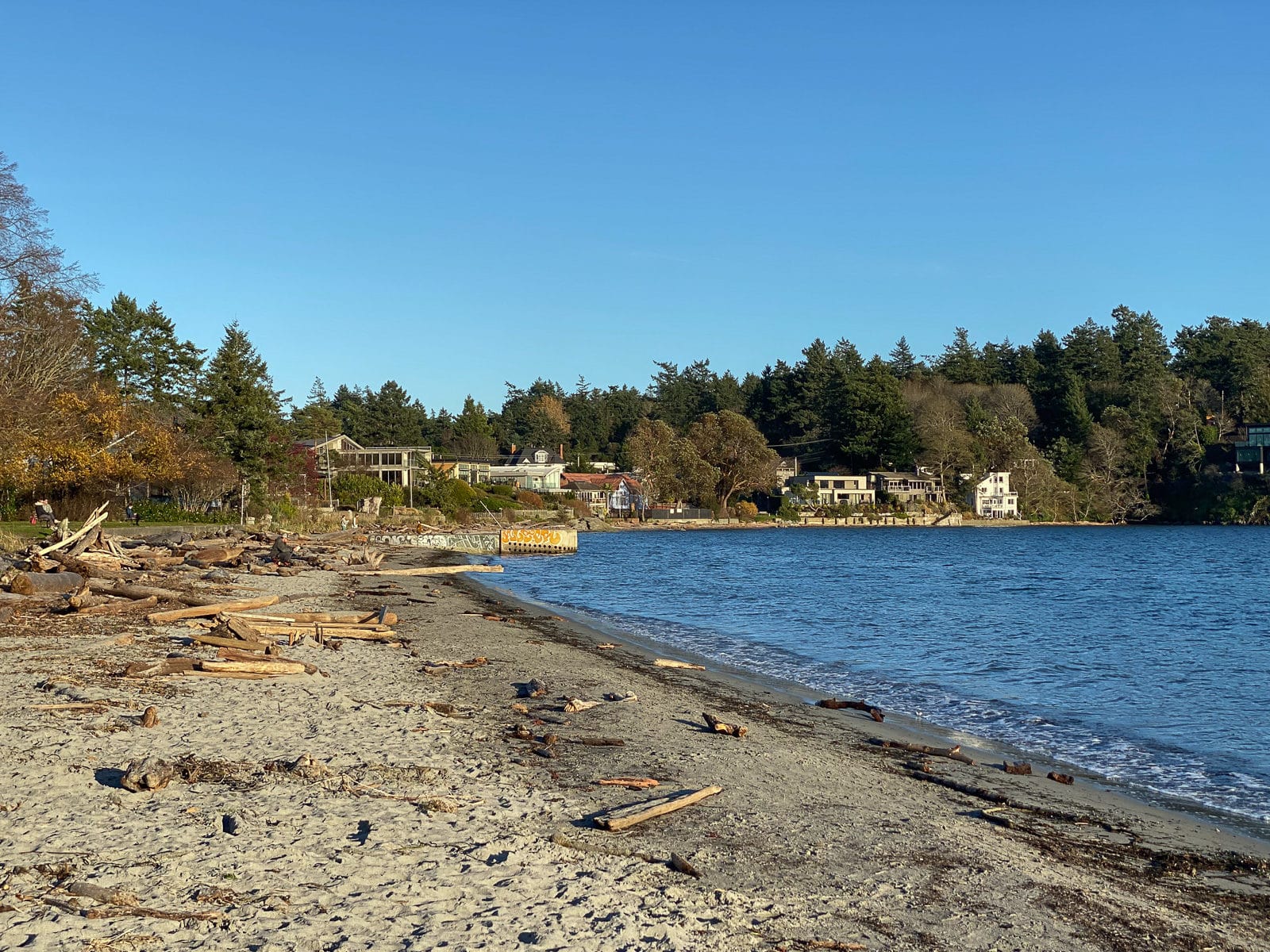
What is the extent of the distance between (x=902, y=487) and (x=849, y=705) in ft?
403

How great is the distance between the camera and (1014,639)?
25828mm

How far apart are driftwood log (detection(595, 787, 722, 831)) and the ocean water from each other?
5.26 m

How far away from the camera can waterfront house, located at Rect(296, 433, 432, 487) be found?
282 feet

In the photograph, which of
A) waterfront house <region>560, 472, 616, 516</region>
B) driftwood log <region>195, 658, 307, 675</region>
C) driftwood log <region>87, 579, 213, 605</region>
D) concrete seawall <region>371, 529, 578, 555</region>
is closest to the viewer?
driftwood log <region>195, 658, 307, 675</region>

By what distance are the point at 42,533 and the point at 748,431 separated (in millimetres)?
91385

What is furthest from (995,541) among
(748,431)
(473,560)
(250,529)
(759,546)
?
(250,529)

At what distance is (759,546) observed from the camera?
270 ft

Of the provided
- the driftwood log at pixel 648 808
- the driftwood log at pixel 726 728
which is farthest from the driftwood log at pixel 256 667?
the driftwood log at pixel 648 808

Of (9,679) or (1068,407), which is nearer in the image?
(9,679)

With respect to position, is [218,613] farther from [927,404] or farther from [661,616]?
→ [927,404]

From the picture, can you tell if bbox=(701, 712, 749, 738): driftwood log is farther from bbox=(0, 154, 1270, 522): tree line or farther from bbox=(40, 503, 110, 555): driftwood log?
bbox=(0, 154, 1270, 522): tree line

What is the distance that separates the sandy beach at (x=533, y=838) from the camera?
5930 mm

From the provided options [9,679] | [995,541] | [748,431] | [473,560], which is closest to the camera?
[9,679]

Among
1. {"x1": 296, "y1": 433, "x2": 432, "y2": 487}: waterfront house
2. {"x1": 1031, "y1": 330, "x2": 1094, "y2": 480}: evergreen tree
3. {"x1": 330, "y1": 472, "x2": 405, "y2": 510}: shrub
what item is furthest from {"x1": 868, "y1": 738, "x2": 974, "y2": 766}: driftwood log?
{"x1": 1031, "y1": 330, "x2": 1094, "y2": 480}: evergreen tree
